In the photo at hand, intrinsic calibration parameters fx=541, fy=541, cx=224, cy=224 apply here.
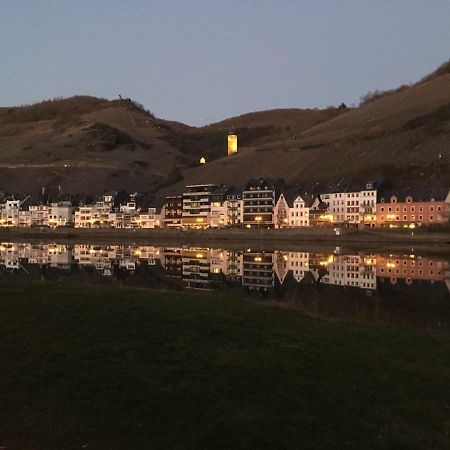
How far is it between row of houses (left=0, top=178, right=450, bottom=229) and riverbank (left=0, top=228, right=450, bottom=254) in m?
16.6

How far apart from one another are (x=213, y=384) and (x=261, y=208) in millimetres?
112108

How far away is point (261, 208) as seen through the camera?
122 m

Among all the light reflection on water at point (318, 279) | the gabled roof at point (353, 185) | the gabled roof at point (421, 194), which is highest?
the gabled roof at point (353, 185)

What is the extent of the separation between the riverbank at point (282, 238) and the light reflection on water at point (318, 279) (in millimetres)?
A: 16652

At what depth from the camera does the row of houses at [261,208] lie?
103000mm

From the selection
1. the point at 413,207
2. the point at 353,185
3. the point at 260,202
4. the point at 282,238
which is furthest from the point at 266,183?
the point at 413,207

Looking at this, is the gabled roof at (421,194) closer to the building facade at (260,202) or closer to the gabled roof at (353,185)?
the gabled roof at (353,185)

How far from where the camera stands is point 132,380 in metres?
10.4

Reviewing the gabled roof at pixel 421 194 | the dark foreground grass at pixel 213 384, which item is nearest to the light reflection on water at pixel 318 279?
the dark foreground grass at pixel 213 384

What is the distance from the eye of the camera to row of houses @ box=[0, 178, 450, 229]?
103 metres

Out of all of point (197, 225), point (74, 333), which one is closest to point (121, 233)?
point (197, 225)

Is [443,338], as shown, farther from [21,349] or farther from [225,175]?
[225,175]

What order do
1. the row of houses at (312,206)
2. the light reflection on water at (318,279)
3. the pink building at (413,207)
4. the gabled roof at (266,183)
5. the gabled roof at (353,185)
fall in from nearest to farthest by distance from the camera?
the light reflection on water at (318,279) < the pink building at (413,207) < the row of houses at (312,206) < the gabled roof at (353,185) < the gabled roof at (266,183)

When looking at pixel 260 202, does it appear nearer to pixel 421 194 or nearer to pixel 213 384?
pixel 421 194
